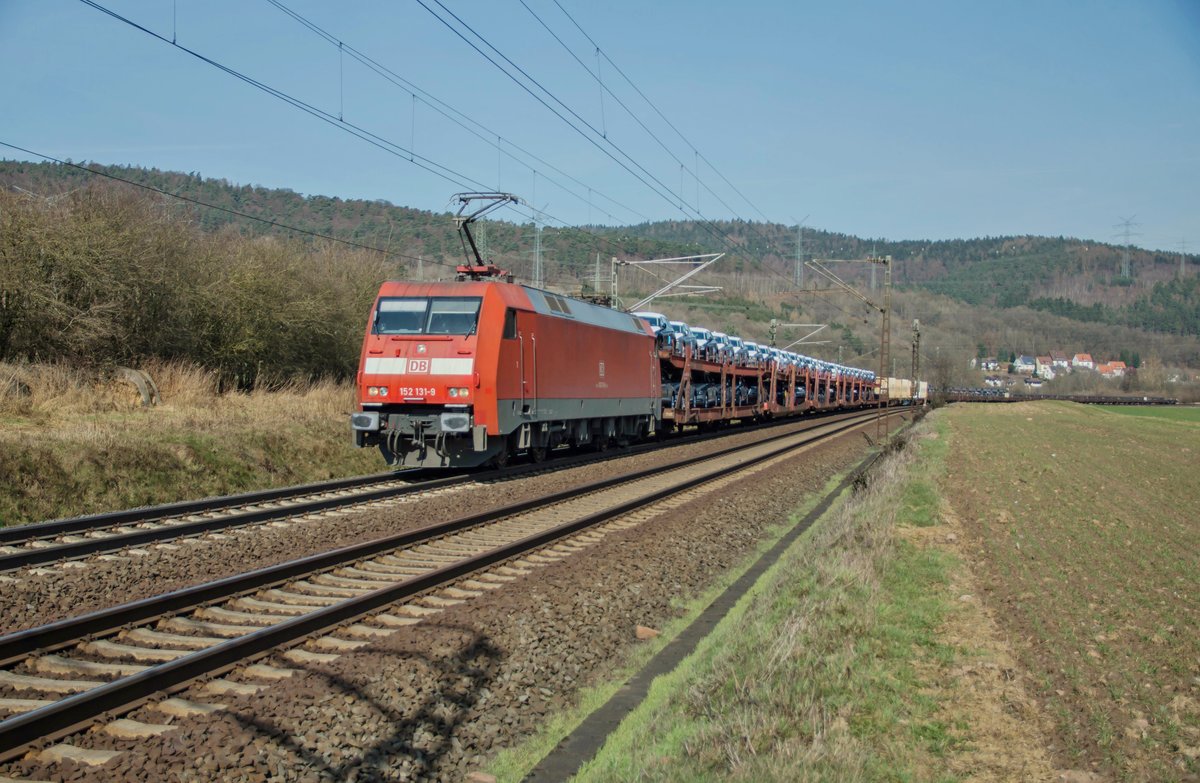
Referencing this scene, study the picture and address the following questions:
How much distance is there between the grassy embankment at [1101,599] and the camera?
5.21 meters

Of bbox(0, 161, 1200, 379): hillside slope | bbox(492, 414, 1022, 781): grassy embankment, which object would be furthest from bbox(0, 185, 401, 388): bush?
bbox(0, 161, 1200, 379): hillside slope

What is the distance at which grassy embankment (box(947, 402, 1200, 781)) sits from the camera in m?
5.21

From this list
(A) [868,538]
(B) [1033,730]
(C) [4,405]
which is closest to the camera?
(B) [1033,730]

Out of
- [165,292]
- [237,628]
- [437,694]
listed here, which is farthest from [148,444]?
[437,694]

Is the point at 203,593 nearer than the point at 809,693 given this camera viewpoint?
No

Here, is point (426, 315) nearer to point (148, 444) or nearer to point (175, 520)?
point (148, 444)

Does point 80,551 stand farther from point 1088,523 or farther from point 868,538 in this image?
point 1088,523

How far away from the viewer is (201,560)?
9680 mm

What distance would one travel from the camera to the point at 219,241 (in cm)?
2838

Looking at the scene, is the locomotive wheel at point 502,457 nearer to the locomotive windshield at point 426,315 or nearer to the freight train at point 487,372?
the freight train at point 487,372

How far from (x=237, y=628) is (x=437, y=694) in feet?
6.41

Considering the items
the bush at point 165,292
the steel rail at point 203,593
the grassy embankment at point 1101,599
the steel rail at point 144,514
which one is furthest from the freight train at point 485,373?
the grassy embankment at point 1101,599

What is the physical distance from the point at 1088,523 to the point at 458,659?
1050 centimetres

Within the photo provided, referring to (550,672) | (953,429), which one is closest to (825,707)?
(550,672)
